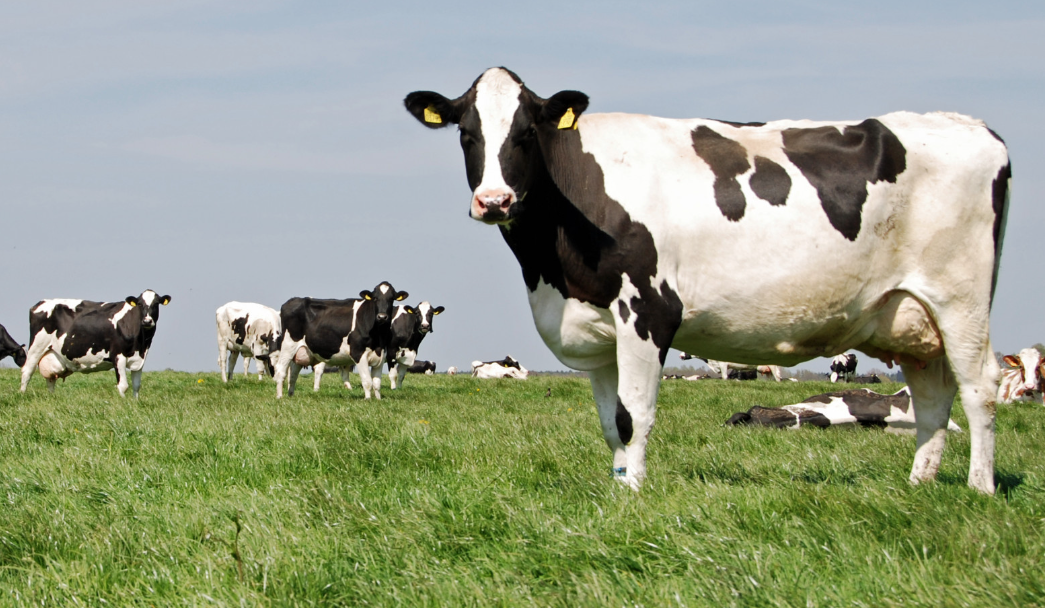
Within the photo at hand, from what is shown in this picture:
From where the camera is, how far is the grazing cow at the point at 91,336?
19.6m

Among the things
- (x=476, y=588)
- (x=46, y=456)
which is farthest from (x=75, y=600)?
(x=46, y=456)

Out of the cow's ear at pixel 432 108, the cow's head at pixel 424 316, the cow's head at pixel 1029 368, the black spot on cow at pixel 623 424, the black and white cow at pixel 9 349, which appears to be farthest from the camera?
the cow's head at pixel 424 316

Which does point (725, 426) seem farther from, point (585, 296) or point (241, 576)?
point (241, 576)

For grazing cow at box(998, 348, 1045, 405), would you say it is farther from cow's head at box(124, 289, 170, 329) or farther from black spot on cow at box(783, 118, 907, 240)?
cow's head at box(124, 289, 170, 329)

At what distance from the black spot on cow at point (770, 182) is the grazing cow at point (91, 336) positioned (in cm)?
1621

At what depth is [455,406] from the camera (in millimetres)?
14531

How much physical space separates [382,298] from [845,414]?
1330 centimetres

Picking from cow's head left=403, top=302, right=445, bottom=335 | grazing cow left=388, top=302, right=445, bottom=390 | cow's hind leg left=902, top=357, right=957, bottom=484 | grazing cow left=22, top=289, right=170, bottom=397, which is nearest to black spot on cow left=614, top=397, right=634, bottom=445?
cow's hind leg left=902, top=357, right=957, bottom=484

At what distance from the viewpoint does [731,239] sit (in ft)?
19.5

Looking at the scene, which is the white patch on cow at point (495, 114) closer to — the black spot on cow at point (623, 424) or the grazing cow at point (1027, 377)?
the black spot on cow at point (623, 424)

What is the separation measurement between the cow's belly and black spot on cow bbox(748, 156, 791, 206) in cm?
124

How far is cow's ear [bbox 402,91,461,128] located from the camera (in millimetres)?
6211

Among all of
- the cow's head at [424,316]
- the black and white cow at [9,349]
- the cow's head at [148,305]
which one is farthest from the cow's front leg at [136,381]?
the cow's head at [424,316]

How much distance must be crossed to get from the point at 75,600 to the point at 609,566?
84.7 inches
